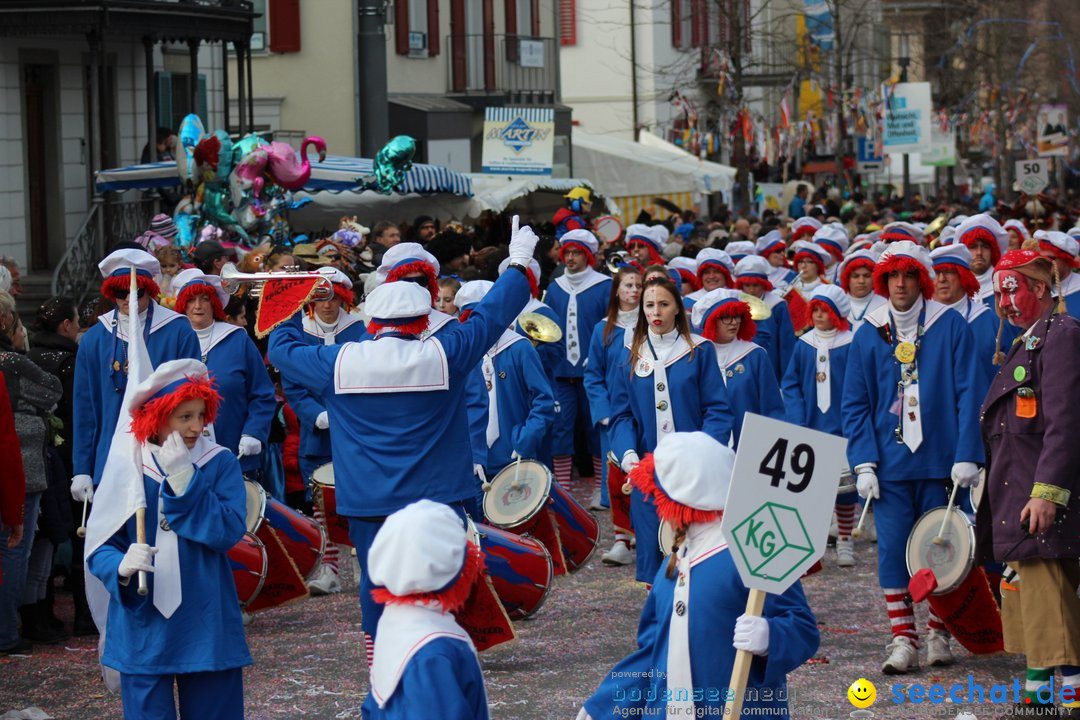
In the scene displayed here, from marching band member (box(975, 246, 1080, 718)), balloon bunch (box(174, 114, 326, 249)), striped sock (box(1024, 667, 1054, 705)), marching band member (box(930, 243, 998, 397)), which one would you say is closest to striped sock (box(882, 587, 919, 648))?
marching band member (box(975, 246, 1080, 718))

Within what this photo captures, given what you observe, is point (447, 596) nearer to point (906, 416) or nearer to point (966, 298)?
point (906, 416)

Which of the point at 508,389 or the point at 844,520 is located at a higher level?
the point at 508,389

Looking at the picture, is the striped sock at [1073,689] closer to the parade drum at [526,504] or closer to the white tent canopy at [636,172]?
the parade drum at [526,504]

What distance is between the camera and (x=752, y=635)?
16.5 ft

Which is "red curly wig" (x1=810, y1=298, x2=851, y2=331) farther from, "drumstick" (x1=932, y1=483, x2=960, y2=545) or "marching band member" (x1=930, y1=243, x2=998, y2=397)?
"drumstick" (x1=932, y1=483, x2=960, y2=545)

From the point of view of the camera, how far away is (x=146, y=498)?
6172 millimetres

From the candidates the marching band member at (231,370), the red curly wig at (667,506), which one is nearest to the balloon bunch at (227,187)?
the marching band member at (231,370)

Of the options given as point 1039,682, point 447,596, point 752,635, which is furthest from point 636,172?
point 447,596

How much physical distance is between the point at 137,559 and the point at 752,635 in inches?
84.4

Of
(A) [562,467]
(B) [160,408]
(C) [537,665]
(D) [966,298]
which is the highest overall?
(D) [966,298]

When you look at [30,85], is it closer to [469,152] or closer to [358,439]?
[469,152]

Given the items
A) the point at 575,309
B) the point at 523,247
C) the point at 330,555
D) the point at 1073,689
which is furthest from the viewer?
the point at 575,309

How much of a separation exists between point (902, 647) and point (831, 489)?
11.2 ft

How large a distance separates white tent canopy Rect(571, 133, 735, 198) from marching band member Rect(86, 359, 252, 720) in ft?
77.3
